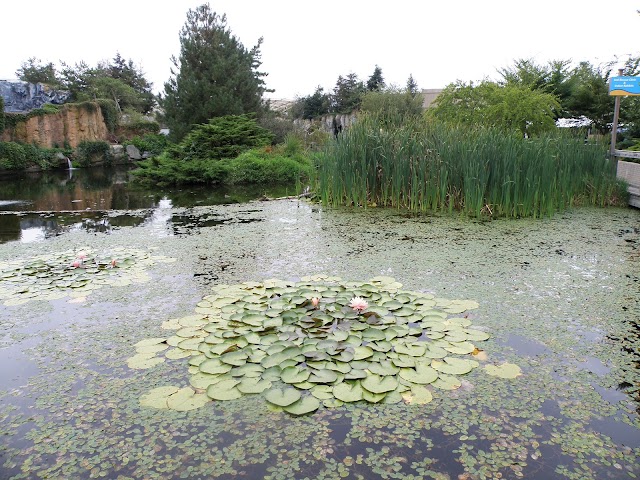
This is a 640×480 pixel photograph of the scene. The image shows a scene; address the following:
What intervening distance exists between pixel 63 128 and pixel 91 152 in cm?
197

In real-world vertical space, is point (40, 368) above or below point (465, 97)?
below

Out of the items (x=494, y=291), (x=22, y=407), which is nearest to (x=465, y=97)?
(x=494, y=291)

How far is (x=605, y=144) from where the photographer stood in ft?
19.3

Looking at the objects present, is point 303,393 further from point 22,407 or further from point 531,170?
point 531,170

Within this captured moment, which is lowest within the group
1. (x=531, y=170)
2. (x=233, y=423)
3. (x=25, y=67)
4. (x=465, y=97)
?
(x=233, y=423)

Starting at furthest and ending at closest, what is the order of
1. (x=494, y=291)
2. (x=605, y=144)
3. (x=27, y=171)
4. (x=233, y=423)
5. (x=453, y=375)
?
(x=27, y=171) → (x=605, y=144) → (x=494, y=291) → (x=453, y=375) → (x=233, y=423)

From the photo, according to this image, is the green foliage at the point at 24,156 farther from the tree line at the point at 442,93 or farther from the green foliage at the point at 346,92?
the green foliage at the point at 346,92

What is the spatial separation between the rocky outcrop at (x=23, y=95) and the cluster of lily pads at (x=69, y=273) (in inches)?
791

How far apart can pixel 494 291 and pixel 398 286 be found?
555 millimetres

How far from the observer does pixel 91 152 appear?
17.8 meters

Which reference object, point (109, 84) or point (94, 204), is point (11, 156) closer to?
point (94, 204)

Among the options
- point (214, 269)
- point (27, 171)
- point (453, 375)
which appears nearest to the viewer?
point (453, 375)

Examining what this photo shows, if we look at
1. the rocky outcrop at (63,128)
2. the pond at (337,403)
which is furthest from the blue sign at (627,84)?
the rocky outcrop at (63,128)

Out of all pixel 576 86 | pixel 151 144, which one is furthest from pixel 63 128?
pixel 576 86
